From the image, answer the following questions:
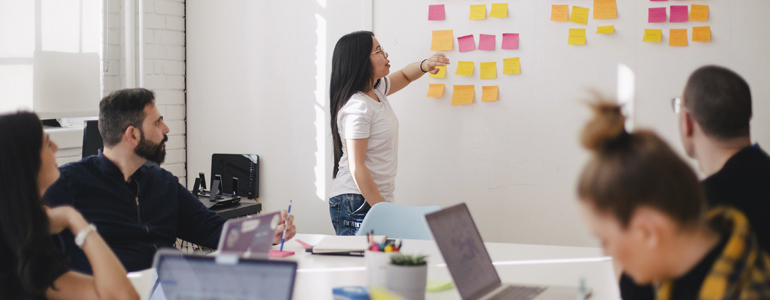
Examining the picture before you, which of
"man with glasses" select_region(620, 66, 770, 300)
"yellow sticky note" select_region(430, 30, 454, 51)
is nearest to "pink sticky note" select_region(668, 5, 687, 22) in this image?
"yellow sticky note" select_region(430, 30, 454, 51)

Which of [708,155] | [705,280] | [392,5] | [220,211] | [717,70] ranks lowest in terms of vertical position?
[220,211]

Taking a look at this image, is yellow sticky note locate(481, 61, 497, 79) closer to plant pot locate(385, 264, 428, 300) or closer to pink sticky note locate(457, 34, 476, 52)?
pink sticky note locate(457, 34, 476, 52)

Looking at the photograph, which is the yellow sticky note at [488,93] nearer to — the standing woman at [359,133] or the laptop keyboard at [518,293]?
the standing woman at [359,133]

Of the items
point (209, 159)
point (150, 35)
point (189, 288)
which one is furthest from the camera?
point (209, 159)

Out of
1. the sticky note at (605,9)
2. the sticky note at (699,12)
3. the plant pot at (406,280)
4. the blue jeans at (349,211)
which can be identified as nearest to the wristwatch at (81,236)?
the plant pot at (406,280)

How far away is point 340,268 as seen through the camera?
179 cm

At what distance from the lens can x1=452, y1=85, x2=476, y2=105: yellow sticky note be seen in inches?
128

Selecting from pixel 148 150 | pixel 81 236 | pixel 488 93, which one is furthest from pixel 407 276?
pixel 488 93

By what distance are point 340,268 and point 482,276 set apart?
47 centimetres

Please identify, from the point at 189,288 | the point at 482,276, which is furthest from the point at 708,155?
the point at 189,288

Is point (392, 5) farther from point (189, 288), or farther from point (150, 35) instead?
point (189, 288)

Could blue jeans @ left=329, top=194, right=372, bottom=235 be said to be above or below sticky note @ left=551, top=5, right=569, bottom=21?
below

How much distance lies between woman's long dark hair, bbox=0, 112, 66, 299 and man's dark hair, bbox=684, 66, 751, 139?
158 centimetres

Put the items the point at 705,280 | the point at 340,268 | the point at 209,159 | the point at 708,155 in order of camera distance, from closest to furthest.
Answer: the point at 705,280, the point at 708,155, the point at 340,268, the point at 209,159
